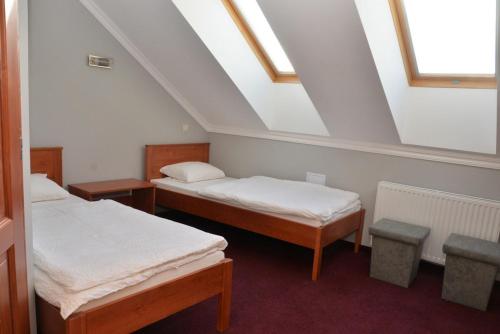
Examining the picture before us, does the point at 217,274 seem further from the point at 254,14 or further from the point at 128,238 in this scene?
the point at 254,14

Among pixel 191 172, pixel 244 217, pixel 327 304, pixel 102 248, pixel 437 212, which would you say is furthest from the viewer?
pixel 191 172

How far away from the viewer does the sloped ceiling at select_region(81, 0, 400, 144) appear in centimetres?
249

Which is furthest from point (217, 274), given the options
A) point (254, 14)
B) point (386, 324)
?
point (254, 14)

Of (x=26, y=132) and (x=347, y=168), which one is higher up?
(x=26, y=132)

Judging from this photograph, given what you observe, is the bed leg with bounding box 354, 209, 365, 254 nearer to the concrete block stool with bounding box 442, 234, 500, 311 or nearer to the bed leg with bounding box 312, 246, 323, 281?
the bed leg with bounding box 312, 246, 323, 281

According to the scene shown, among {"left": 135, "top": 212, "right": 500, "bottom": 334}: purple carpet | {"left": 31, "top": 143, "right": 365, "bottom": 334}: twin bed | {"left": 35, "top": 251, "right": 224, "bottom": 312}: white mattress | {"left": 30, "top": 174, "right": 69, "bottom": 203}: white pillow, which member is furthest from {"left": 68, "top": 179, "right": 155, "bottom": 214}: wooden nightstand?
{"left": 35, "top": 251, "right": 224, "bottom": 312}: white mattress

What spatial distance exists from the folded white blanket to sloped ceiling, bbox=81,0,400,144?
0.56 metres

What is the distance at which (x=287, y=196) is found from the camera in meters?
3.22

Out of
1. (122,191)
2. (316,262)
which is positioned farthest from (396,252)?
(122,191)

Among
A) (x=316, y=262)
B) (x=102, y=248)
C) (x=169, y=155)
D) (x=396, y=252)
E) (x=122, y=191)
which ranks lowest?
(x=316, y=262)

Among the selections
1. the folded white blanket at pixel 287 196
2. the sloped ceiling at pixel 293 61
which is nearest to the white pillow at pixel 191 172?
the folded white blanket at pixel 287 196

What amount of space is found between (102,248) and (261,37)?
7.70 feet

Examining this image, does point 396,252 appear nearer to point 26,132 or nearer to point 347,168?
point 347,168

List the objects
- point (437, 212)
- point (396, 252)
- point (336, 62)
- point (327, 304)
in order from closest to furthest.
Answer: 1. point (327, 304)
2. point (336, 62)
3. point (396, 252)
4. point (437, 212)
